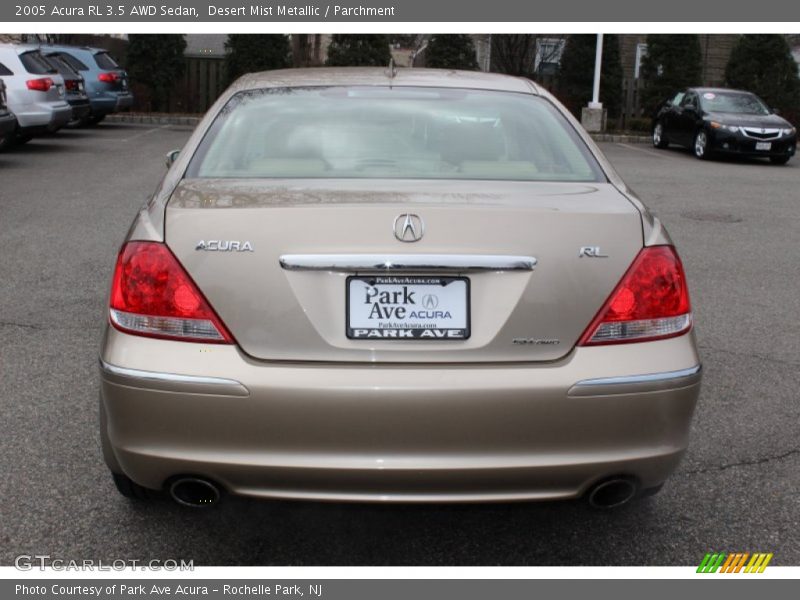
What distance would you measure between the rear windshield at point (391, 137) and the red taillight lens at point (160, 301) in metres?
0.61

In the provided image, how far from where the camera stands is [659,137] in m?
22.7

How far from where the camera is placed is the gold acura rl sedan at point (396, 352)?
112 inches

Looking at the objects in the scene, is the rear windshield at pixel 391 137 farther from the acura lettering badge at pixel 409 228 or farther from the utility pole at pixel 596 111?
the utility pole at pixel 596 111

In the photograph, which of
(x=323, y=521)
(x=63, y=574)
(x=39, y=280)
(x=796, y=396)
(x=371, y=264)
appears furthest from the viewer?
(x=39, y=280)

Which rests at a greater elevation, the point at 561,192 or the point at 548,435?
the point at 561,192

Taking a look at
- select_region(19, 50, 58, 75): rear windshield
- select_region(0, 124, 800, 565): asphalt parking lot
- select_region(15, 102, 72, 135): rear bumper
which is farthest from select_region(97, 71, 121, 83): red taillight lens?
select_region(0, 124, 800, 565): asphalt parking lot

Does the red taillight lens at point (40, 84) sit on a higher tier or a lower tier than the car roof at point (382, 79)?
lower

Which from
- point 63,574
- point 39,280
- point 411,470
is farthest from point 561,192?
point 39,280

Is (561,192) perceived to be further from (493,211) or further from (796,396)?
(796,396)

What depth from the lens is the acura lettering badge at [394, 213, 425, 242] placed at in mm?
2857

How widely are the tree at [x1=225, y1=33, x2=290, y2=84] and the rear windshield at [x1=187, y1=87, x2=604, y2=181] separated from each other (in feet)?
87.8

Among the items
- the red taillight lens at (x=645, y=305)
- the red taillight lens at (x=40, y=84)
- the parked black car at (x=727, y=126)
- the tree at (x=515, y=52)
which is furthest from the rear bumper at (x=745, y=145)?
the red taillight lens at (x=645, y=305)

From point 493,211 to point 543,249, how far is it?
0.60 feet

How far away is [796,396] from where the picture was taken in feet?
16.9
